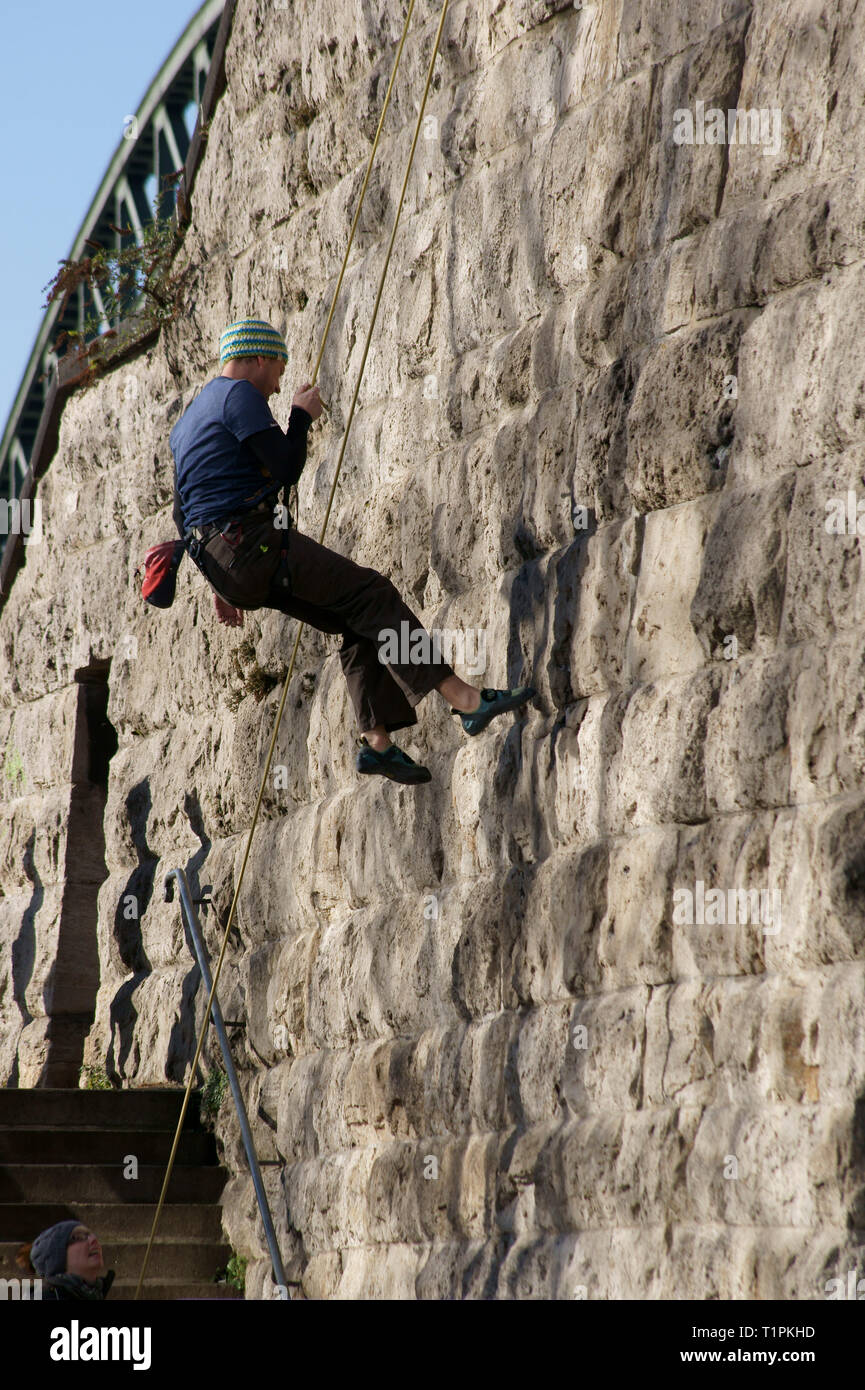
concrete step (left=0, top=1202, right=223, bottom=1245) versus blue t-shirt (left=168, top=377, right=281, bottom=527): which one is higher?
blue t-shirt (left=168, top=377, right=281, bottom=527)

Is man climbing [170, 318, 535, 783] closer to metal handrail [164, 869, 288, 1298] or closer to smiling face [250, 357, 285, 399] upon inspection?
smiling face [250, 357, 285, 399]

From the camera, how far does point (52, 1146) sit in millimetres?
8508

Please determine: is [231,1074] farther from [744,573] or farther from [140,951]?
[744,573]

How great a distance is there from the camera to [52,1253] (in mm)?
6066

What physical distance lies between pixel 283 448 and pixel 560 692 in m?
1.43

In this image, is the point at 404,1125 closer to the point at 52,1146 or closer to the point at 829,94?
the point at 52,1146

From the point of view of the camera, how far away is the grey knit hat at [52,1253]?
606 centimetres

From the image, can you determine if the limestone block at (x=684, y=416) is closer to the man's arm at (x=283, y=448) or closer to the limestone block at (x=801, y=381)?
the limestone block at (x=801, y=381)

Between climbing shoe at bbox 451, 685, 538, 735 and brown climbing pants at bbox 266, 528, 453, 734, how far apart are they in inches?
7.7

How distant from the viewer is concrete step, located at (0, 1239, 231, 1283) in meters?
7.93

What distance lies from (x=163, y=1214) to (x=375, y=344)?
3.88 m

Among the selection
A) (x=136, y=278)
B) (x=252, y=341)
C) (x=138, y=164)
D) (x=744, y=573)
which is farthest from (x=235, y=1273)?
(x=138, y=164)

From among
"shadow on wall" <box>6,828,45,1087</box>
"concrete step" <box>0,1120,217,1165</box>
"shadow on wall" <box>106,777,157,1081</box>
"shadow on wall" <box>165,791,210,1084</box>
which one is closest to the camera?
"concrete step" <box>0,1120,217,1165</box>

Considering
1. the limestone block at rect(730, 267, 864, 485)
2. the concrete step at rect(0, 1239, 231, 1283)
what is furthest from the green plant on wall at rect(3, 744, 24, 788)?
the limestone block at rect(730, 267, 864, 485)
